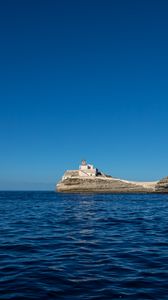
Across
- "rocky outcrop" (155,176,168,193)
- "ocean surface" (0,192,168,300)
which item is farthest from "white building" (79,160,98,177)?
"ocean surface" (0,192,168,300)

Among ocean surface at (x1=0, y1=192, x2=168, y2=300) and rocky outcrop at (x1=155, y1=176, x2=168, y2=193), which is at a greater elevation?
rocky outcrop at (x1=155, y1=176, x2=168, y2=193)

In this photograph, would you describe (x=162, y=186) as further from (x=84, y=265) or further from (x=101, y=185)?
(x=84, y=265)

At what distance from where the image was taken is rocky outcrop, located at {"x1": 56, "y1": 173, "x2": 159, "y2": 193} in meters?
110

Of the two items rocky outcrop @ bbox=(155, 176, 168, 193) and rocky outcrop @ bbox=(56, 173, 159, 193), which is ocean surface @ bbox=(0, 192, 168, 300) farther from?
rocky outcrop @ bbox=(56, 173, 159, 193)

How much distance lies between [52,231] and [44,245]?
4.43m

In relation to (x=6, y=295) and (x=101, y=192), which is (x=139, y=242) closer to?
(x=6, y=295)

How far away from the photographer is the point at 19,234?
18047 mm

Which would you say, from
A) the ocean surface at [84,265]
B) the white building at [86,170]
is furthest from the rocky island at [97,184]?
the ocean surface at [84,265]

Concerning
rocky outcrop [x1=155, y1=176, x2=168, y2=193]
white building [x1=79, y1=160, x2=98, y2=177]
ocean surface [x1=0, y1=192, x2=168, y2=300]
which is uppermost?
white building [x1=79, y1=160, x2=98, y2=177]

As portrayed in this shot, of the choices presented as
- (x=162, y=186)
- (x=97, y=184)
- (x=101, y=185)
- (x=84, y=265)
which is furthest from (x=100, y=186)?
(x=84, y=265)

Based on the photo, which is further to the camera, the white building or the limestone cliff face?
the white building

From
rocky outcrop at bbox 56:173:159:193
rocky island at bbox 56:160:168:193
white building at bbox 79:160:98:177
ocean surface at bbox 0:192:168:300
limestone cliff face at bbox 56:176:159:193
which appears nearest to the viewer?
ocean surface at bbox 0:192:168:300

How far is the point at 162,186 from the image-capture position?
107062 millimetres

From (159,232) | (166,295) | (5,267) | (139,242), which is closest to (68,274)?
(5,267)
